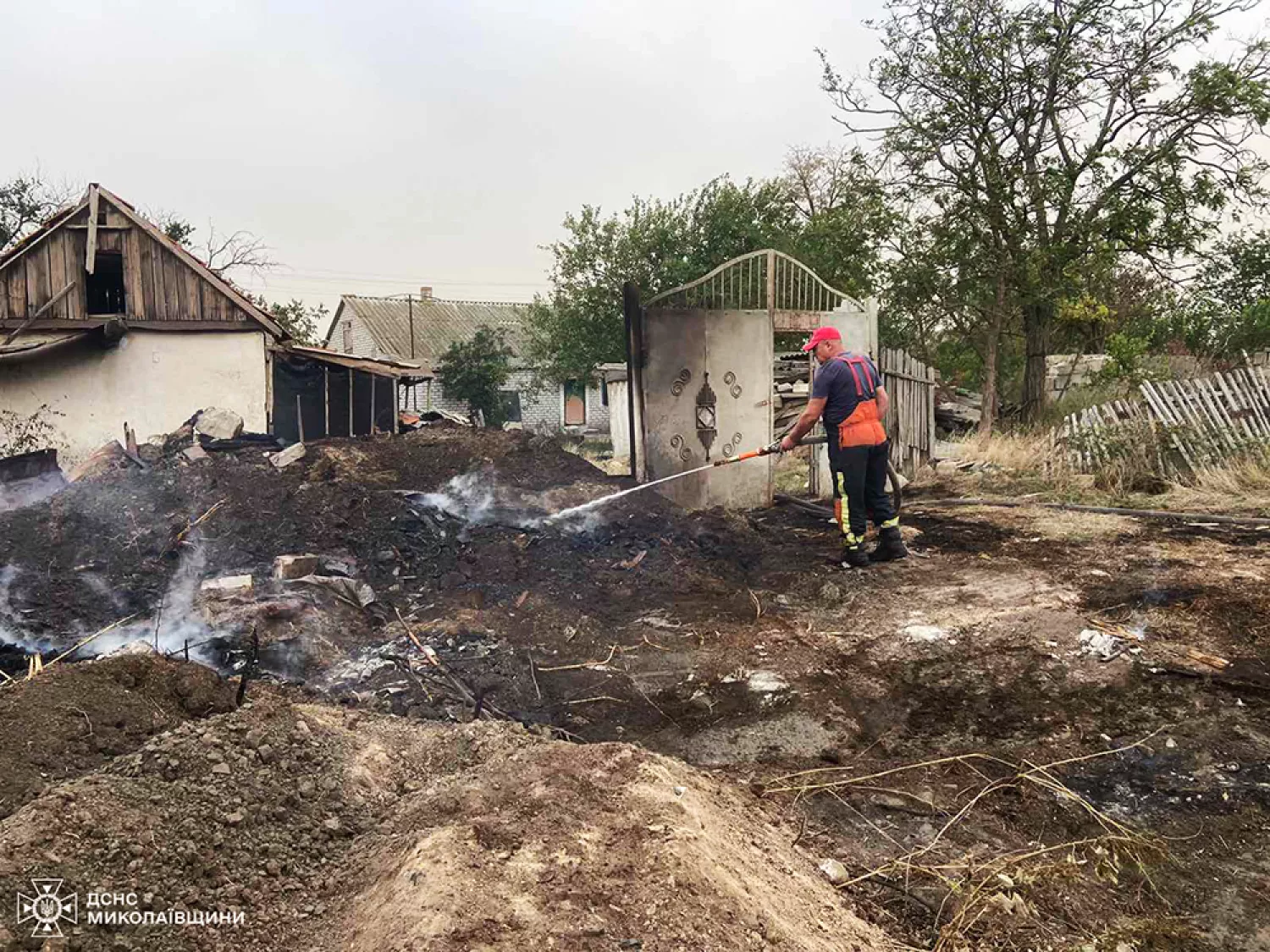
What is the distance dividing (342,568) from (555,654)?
6.92 feet

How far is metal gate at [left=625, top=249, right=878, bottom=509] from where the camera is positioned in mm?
9211

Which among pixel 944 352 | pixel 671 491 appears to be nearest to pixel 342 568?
pixel 671 491

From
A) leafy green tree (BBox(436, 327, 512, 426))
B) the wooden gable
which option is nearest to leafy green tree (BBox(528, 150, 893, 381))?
leafy green tree (BBox(436, 327, 512, 426))

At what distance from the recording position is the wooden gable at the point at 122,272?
13797 mm

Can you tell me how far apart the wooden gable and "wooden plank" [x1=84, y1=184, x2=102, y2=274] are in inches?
0.6

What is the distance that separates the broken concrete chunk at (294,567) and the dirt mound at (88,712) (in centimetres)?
212

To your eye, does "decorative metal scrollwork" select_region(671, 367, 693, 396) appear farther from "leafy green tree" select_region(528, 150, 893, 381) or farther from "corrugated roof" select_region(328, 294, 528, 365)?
"corrugated roof" select_region(328, 294, 528, 365)

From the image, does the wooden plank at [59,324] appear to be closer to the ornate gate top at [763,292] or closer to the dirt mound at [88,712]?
the ornate gate top at [763,292]

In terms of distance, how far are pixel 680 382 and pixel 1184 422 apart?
672 cm

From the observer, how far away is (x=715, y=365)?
9.39m

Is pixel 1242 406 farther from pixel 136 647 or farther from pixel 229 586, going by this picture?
pixel 136 647

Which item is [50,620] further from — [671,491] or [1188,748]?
[1188,748]

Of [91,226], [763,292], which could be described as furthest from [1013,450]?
[91,226]

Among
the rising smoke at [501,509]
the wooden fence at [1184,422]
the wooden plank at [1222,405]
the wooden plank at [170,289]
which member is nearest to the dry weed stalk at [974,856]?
the rising smoke at [501,509]
